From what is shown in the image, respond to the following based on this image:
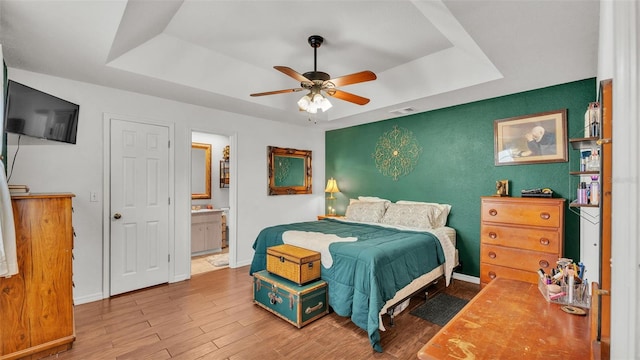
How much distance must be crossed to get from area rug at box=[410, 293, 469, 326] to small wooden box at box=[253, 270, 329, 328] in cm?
93

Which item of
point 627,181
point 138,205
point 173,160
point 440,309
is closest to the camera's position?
point 627,181


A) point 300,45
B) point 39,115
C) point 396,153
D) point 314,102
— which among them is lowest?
point 396,153

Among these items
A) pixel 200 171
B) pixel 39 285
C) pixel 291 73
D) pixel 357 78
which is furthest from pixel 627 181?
pixel 200 171

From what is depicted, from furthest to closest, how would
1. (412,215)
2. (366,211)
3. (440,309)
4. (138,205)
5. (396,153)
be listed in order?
(396,153), (366,211), (412,215), (138,205), (440,309)

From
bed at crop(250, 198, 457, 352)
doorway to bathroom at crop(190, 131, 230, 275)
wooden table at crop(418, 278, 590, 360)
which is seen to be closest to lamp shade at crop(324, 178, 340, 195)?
bed at crop(250, 198, 457, 352)

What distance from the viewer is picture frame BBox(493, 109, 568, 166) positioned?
3.09m

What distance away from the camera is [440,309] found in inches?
113

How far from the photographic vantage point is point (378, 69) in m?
3.67

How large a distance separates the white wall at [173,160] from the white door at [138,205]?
11cm

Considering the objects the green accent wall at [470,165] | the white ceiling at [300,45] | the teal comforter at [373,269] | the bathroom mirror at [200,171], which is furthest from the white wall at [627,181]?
the bathroom mirror at [200,171]

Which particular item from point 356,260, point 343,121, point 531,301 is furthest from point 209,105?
point 531,301

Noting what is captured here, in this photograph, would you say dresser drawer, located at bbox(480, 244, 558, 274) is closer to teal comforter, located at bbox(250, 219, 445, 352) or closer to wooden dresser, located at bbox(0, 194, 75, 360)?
teal comforter, located at bbox(250, 219, 445, 352)

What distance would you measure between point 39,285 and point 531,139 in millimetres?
4847

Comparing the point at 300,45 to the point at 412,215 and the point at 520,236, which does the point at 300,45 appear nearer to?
the point at 412,215
